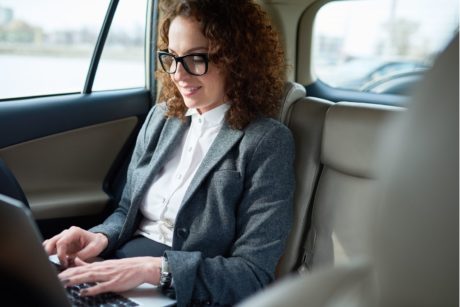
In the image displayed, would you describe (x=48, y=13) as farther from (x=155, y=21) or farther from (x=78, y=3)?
(x=155, y=21)

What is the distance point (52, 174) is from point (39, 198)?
108mm

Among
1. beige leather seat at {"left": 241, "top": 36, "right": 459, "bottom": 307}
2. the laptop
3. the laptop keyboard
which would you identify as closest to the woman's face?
the laptop keyboard

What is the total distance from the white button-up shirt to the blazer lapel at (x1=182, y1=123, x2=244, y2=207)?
0.06m

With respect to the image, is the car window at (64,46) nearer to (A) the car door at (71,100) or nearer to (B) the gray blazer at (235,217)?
(A) the car door at (71,100)

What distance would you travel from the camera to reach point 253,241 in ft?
5.12

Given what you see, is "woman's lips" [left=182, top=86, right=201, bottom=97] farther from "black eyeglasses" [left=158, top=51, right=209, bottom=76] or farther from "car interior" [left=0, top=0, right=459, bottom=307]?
"car interior" [left=0, top=0, right=459, bottom=307]

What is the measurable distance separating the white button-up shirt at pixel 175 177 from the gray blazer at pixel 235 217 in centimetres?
6

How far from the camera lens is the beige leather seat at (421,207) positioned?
1.81 ft

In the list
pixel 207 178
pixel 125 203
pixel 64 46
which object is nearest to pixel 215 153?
pixel 207 178

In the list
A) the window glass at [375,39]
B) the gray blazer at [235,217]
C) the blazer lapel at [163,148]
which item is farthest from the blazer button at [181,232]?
the window glass at [375,39]

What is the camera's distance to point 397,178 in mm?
568

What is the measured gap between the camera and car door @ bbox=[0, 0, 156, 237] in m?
2.24

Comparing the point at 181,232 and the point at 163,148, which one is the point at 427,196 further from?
the point at 163,148

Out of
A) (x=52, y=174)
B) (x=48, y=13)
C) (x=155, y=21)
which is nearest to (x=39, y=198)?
(x=52, y=174)
